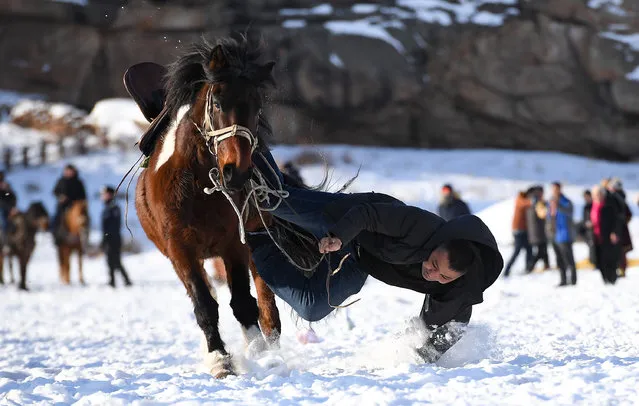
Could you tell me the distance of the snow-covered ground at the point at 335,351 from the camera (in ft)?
11.9

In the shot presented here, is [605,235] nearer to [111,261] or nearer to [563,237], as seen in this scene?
[563,237]

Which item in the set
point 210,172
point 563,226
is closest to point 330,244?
point 210,172

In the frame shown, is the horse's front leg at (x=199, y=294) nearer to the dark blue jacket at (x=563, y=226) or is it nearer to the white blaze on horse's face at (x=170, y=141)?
the white blaze on horse's face at (x=170, y=141)

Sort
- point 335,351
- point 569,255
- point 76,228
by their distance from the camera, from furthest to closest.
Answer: point 76,228 → point 569,255 → point 335,351

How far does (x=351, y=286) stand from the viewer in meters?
4.83

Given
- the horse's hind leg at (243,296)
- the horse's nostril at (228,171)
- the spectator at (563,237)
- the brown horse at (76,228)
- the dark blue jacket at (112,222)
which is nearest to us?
the horse's nostril at (228,171)

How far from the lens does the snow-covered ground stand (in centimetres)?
362

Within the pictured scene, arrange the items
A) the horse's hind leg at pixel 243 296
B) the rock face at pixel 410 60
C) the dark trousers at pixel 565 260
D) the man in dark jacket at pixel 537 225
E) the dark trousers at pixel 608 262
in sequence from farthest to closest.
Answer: the rock face at pixel 410 60
the man in dark jacket at pixel 537 225
the dark trousers at pixel 565 260
the dark trousers at pixel 608 262
the horse's hind leg at pixel 243 296

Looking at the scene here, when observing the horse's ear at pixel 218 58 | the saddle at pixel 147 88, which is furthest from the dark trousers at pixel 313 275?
the saddle at pixel 147 88

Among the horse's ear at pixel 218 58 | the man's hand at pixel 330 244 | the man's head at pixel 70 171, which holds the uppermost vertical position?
the horse's ear at pixel 218 58

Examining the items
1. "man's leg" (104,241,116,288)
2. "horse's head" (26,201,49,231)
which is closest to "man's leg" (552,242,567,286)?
"man's leg" (104,241,116,288)

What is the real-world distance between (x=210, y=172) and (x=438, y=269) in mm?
1337

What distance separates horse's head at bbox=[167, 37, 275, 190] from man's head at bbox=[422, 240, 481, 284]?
1048 mm

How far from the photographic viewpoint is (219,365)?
4.50 meters
